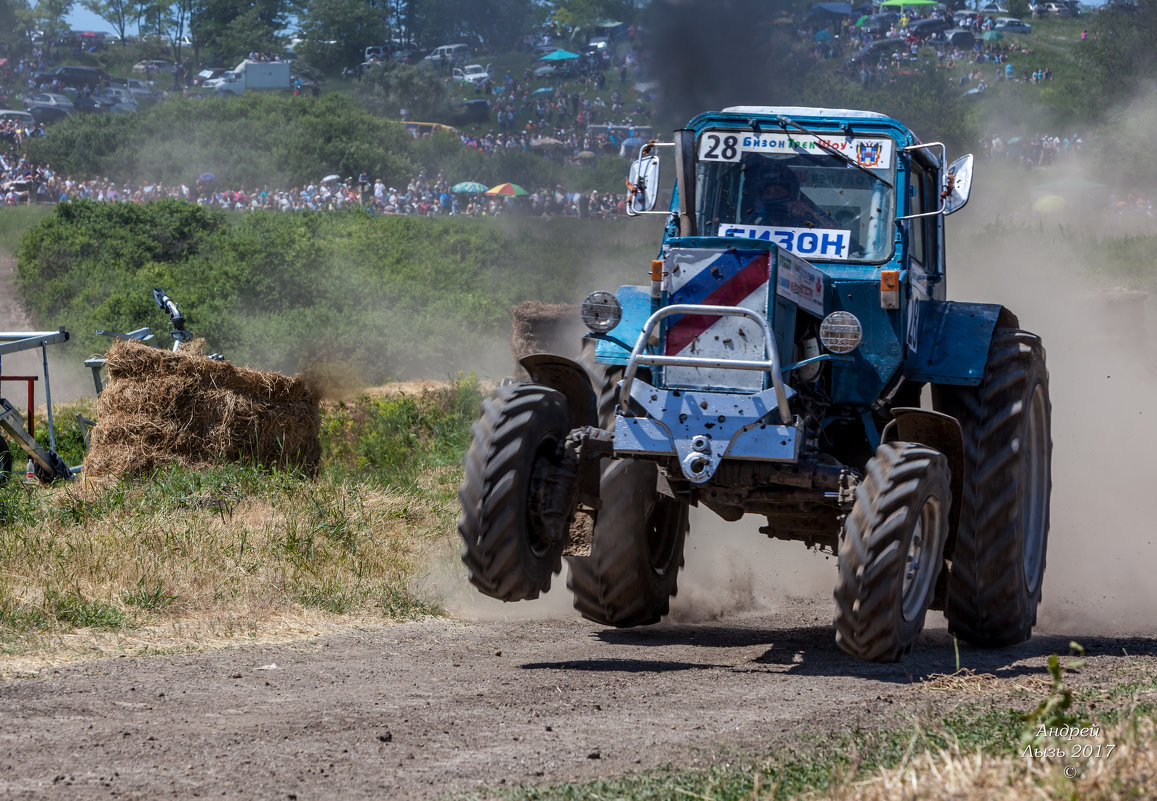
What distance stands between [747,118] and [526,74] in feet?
166

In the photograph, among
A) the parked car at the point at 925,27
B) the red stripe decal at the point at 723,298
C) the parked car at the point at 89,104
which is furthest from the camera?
the parked car at the point at 89,104

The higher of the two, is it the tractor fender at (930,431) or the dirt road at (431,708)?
the tractor fender at (930,431)

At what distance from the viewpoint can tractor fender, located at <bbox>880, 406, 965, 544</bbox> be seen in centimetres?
739

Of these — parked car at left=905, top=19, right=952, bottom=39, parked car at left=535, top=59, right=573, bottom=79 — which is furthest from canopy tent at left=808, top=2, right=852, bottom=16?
parked car at left=535, top=59, right=573, bottom=79

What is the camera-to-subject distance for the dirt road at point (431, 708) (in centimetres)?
491

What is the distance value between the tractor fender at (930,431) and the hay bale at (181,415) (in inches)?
266

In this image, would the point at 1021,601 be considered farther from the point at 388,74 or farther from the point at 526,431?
the point at 388,74

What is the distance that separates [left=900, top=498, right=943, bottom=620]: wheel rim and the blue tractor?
1 centimetres

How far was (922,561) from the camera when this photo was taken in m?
7.17

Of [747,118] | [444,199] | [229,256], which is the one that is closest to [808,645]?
[747,118]

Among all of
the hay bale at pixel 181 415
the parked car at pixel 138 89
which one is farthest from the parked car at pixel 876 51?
the parked car at pixel 138 89

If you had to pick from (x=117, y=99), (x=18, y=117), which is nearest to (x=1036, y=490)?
(x=18, y=117)

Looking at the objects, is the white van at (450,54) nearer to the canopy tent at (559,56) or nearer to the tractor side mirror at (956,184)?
the canopy tent at (559,56)

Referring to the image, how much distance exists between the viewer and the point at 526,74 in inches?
2260
